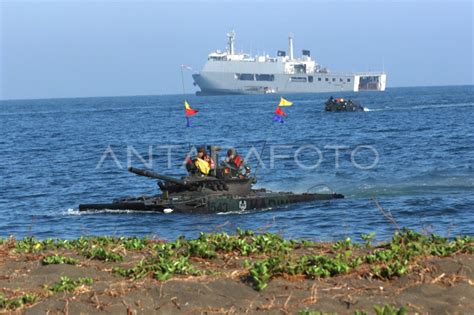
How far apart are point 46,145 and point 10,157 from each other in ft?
31.8

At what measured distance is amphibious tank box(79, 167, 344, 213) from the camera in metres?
24.9

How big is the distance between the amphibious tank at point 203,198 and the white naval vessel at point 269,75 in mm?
164557

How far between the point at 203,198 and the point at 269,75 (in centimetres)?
17037

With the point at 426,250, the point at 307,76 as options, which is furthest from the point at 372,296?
the point at 307,76

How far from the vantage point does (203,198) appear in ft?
81.7

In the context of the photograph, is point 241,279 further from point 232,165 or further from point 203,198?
point 232,165

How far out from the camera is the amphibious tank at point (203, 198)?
24875mm

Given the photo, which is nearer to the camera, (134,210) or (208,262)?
(208,262)

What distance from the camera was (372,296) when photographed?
8.07 m

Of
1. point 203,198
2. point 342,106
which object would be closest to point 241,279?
point 203,198

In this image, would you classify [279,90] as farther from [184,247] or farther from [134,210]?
[184,247]

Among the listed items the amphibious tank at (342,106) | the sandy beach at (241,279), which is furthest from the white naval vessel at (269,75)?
the sandy beach at (241,279)

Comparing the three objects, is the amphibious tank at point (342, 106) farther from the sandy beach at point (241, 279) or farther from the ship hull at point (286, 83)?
the ship hull at point (286, 83)

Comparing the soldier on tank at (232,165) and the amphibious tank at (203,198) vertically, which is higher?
the soldier on tank at (232,165)
